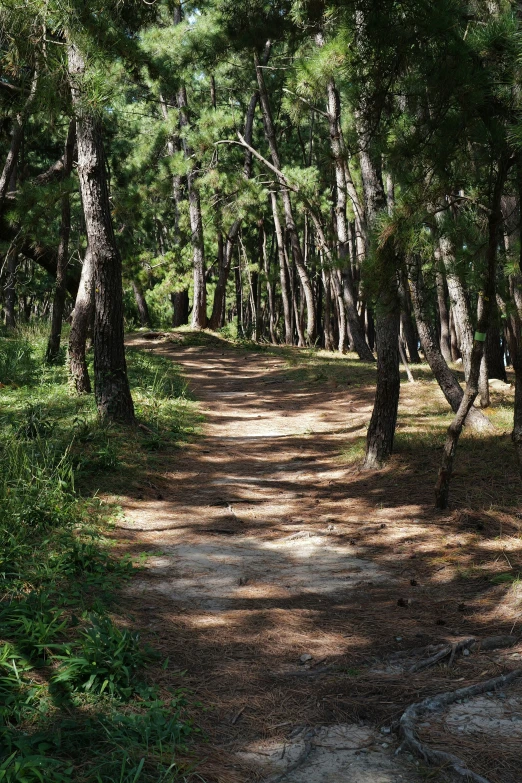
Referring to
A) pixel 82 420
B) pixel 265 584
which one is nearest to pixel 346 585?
pixel 265 584

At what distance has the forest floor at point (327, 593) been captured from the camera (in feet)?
9.74

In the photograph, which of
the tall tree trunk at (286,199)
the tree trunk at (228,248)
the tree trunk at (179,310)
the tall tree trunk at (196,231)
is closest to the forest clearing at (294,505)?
the tall tree trunk at (286,199)

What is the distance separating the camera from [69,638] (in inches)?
140

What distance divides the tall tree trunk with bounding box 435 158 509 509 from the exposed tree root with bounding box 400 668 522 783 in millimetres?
2589

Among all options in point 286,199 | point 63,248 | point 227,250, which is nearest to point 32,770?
point 63,248

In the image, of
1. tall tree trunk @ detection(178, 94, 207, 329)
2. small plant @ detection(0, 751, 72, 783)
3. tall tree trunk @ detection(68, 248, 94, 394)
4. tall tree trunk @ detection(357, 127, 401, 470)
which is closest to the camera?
small plant @ detection(0, 751, 72, 783)

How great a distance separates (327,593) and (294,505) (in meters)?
2.05

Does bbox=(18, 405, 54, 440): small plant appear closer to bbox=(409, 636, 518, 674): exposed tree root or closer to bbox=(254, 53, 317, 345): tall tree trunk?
bbox=(409, 636, 518, 674): exposed tree root

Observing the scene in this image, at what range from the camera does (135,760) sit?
8.71ft

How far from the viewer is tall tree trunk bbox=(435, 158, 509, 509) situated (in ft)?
16.7

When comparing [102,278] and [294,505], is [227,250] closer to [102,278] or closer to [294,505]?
[102,278]

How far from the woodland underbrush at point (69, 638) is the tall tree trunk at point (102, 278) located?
859 millimetres

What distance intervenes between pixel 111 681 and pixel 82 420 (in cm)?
486

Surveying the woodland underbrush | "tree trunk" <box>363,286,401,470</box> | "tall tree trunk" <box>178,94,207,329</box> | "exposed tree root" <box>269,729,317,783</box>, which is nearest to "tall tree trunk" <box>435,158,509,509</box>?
"tree trunk" <box>363,286,401,470</box>
